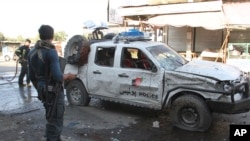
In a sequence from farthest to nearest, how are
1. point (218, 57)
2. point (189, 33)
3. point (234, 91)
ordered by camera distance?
point (189, 33), point (218, 57), point (234, 91)

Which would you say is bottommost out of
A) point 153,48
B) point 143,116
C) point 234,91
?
point 143,116

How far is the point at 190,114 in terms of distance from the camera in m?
6.16

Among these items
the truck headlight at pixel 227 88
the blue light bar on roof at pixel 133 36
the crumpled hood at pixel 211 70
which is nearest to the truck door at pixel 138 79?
the blue light bar on roof at pixel 133 36

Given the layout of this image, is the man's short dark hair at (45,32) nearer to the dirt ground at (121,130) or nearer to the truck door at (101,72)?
the dirt ground at (121,130)

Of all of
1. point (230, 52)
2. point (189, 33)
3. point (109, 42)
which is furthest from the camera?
point (189, 33)

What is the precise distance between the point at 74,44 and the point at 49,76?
365cm

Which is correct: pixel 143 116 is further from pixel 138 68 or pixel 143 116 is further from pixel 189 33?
pixel 189 33

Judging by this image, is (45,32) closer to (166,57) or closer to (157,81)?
(157,81)

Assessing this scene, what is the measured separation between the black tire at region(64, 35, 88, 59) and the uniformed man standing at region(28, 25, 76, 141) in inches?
122

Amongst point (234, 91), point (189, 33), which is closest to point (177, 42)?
point (189, 33)

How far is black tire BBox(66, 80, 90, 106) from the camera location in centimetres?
806

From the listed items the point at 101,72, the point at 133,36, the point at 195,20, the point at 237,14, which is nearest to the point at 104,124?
the point at 101,72

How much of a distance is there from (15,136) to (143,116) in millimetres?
2821

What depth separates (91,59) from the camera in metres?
7.79
